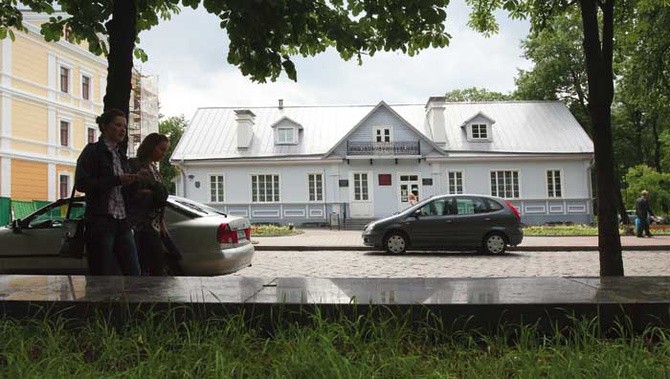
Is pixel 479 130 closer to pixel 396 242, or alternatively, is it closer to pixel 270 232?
pixel 270 232

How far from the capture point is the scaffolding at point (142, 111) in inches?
1817

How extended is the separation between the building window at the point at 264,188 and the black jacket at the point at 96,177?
2804 centimetres

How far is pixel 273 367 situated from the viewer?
258 centimetres

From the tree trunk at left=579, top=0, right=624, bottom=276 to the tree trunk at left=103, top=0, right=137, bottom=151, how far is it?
186 inches

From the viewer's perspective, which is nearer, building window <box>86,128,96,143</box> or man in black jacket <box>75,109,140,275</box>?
man in black jacket <box>75,109,140,275</box>

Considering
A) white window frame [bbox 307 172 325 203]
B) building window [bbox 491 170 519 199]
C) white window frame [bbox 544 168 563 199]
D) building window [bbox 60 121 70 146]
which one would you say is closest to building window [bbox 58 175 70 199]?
building window [bbox 60 121 70 146]

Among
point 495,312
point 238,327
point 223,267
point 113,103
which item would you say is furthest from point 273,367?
point 223,267

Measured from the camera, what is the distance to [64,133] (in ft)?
111

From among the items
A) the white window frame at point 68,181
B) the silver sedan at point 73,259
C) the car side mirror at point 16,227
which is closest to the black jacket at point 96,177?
the silver sedan at point 73,259

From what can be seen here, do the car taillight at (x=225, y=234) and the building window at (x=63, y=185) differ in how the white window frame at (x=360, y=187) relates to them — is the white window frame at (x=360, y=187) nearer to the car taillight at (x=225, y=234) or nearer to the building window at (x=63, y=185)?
the building window at (x=63, y=185)

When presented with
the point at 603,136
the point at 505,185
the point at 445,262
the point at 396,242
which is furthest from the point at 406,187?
the point at 603,136

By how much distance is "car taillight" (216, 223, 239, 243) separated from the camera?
25.5 feet

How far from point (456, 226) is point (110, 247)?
36.7ft

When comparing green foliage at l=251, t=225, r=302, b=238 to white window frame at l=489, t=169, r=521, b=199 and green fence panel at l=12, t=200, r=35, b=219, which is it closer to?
green fence panel at l=12, t=200, r=35, b=219
